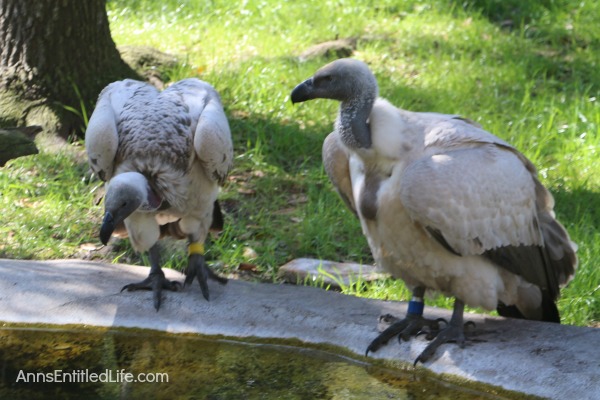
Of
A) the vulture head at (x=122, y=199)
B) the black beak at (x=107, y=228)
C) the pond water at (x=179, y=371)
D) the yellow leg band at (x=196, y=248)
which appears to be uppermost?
the vulture head at (x=122, y=199)

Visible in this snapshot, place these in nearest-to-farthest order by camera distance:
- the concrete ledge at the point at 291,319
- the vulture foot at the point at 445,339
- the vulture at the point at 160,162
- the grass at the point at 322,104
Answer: the concrete ledge at the point at 291,319, the vulture foot at the point at 445,339, the vulture at the point at 160,162, the grass at the point at 322,104

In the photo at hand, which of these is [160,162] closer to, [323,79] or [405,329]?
[323,79]

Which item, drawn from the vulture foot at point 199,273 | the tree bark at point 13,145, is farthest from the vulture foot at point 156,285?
the tree bark at point 13,145

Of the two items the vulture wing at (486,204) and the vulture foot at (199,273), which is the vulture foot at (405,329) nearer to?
the vulture wing at (486,204)

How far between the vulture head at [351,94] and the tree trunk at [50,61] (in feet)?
9.14

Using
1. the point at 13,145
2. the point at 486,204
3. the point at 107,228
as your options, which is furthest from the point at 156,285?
the point at 486,204

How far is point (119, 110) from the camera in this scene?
4.55 metres

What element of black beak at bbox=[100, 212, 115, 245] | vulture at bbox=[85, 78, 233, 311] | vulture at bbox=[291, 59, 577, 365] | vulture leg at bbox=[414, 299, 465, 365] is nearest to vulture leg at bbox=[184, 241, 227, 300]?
vulture at bbox=[85, 78, 233, 311]

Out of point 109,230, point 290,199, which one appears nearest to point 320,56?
point 290,199

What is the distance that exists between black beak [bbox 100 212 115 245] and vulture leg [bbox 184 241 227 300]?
1.78ft

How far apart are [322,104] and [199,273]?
2.89m

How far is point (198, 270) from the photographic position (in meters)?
4.45

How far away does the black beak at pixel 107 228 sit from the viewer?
3959 mm

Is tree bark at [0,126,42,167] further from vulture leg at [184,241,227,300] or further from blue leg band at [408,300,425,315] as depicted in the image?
blue leg band at [408,300,425,315]
